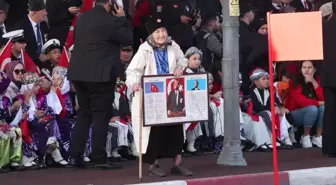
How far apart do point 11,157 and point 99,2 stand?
7.60 ft

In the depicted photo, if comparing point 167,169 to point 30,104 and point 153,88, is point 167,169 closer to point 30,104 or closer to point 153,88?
point 153,88

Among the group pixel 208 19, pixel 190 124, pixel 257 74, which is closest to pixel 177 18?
pixel 208 19

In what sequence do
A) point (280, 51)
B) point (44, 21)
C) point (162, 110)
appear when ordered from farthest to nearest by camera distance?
point (44, 21) < point (162, 110) < point (280, 51)

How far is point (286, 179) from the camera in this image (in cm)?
1170

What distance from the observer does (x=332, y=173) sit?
39.4ft

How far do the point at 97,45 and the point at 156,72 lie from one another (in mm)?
1005

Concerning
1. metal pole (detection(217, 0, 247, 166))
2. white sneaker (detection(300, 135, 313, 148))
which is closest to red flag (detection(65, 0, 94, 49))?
metal pole (detection(217, 0, 247, 166))

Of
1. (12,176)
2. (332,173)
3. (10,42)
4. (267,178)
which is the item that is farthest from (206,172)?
(10,42)

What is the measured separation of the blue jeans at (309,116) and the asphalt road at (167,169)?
0.76 m

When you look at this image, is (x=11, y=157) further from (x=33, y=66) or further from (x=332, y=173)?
(x=332, y=173)

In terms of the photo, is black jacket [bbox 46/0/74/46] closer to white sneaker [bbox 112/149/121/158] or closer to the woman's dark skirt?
white sneaker [bbox 112/149/121/158]

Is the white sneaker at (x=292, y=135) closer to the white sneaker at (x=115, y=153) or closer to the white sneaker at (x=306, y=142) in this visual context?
the white sneaker at (x=306, y=142)

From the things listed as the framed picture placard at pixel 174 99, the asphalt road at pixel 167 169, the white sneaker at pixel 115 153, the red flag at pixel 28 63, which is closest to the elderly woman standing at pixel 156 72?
the framed picture placard at pixel 174 99

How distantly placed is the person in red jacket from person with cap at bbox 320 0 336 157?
1.13 metres
